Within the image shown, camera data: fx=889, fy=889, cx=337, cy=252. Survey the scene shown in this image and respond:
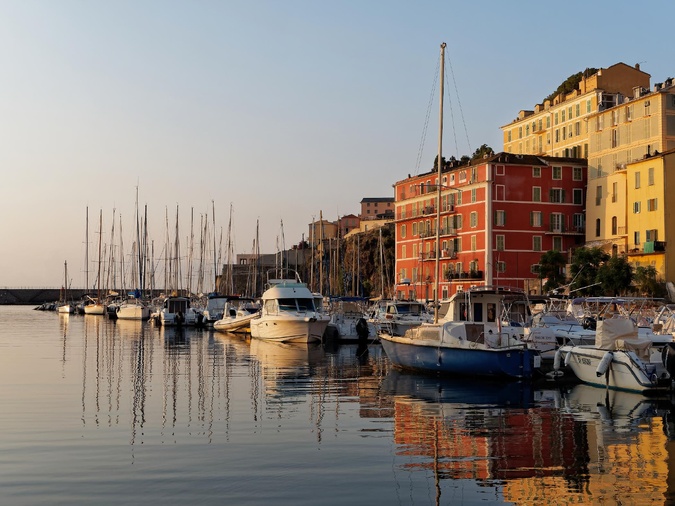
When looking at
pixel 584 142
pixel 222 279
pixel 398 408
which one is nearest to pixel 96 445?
pixel 398 408

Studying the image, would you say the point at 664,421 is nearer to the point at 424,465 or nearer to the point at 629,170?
the point at 424,465

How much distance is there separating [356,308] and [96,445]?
185ft

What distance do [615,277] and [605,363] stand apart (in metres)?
41.1

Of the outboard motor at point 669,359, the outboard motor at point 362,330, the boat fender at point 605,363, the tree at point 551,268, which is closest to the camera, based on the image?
the outboard motor at point 669,359

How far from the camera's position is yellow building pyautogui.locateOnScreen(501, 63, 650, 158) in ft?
293

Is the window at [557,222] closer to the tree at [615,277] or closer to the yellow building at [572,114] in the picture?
the yellow building at [572,114]

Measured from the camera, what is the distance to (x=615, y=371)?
30438 millimetres

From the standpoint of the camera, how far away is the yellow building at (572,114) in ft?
293

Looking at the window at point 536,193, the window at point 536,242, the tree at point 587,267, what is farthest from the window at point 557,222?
the tree at point 587,267

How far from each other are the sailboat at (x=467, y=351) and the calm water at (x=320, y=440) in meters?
0.85

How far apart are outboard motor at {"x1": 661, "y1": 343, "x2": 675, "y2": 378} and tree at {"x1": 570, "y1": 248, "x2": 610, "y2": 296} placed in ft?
144

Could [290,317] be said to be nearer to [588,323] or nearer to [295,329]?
[295,329]

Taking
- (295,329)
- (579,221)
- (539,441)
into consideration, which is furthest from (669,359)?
(579,221)

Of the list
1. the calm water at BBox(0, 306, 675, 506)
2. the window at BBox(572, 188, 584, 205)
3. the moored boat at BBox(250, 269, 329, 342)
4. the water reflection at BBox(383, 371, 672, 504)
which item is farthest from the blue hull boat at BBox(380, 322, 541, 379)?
the window at BBox(572, 188, 584, 205)
